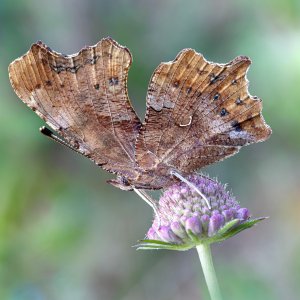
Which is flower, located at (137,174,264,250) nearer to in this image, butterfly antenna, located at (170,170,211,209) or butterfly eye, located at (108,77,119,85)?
butterfly antenna, located at (170,170,211,209)

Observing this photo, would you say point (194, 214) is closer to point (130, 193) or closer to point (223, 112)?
point (223, 112)

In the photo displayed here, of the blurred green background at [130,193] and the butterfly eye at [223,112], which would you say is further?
the blurred green background at [130,193]

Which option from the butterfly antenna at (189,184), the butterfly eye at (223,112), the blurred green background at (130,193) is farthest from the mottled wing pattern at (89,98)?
the blurred green background at (130,193)

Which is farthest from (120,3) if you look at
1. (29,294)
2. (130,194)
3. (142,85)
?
(29,294)

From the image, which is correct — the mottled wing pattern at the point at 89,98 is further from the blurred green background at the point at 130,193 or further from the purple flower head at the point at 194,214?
the blurred green background at the point at 130,193

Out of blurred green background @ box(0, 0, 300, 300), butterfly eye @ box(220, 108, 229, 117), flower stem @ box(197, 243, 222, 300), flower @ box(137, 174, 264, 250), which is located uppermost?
blurred green background @ box(0, 0, 300, 300)

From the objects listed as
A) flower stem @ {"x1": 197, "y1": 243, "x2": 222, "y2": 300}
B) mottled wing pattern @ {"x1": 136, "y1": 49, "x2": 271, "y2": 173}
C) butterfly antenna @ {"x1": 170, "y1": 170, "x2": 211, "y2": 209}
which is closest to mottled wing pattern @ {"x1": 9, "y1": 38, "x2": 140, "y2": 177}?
mottled wing pattern @ {"x1": 136, "y1": 49, "x2": 271, "y2": 173}

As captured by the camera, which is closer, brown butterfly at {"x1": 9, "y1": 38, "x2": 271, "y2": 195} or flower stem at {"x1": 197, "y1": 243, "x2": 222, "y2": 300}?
flower stem at {"x1": 197, "y1": 243, "x2": 222, "y2": 300}

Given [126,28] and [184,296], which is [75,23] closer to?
[126,28]

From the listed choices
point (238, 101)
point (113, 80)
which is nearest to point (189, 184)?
point (238, 101)
